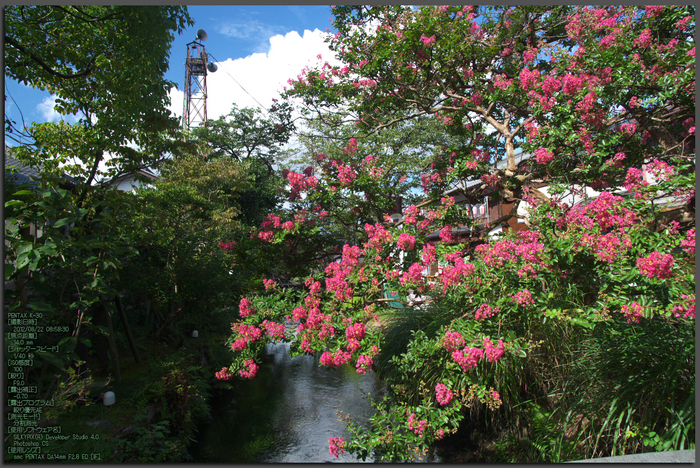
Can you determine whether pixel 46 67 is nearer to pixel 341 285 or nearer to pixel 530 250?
pixel 341 285

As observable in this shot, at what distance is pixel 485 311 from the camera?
2.84 m

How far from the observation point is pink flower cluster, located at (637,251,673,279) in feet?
6.98

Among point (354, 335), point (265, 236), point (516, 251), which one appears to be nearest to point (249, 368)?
point (354, 335)

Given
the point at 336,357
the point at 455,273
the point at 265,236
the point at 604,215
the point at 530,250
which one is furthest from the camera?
the point at 265,236

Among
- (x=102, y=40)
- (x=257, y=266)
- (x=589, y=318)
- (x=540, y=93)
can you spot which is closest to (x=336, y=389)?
(x=257, y=266)

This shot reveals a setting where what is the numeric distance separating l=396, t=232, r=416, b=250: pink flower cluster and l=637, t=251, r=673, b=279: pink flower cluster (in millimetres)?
1566

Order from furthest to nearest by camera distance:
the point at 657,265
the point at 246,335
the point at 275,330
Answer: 1. the point at 246,335
2. the point at 275,330
3. the point at 657,265

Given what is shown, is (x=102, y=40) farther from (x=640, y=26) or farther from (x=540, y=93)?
(x=640, y=26)

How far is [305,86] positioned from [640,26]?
3.60m

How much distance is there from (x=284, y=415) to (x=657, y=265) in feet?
15.3

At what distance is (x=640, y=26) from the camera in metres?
3.51

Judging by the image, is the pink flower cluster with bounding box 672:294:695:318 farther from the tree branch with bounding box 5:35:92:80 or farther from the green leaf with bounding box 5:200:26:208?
the tree branch with bounding box 5:35:92:80

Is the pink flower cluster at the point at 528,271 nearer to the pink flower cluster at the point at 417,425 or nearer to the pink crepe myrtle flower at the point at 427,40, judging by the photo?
the pink flower cluster at the point at 417,425

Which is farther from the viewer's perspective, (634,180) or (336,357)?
(336,357)
